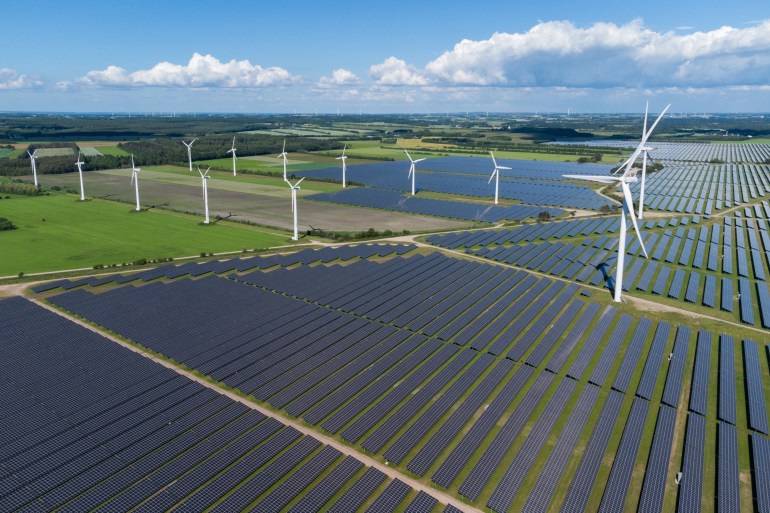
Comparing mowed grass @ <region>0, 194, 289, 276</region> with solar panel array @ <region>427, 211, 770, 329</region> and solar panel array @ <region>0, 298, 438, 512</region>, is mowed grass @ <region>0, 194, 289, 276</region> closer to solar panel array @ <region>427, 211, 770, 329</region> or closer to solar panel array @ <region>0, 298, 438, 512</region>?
solar panel array @ <region>0, 298, 438, 512</region>

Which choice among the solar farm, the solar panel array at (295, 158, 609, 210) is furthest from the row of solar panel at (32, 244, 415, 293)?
the solar panel array at (295, 158, 609, 210)

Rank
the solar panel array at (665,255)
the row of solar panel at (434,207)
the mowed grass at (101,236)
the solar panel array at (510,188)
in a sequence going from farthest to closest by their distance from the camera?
the solar panel array at (510,188) → the row of solar panel at (434,207) → the mowed grass at (101,236) → the solar panel array at (665,255)

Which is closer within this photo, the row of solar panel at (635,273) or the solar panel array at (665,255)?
the row of solar panel at (635,273)

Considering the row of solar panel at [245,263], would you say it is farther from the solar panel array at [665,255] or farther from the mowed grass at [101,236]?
the solar panel array at [665,255]

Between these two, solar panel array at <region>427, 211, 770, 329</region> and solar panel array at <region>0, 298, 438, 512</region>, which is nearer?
solar panel array at <region>0, 298, 438, 512</region>

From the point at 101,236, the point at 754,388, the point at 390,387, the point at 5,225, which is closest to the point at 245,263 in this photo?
the point at 101,236

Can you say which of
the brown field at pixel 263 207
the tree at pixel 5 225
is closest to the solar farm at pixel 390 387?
the brown field at pixel 263 207

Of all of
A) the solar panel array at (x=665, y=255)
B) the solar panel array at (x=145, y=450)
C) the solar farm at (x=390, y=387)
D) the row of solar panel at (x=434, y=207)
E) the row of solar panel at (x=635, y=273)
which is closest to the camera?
the solar panel array at (x=145, y=450)


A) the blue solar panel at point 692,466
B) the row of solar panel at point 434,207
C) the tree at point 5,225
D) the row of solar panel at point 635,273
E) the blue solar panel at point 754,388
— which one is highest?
the row of solar panel at point 434,207
